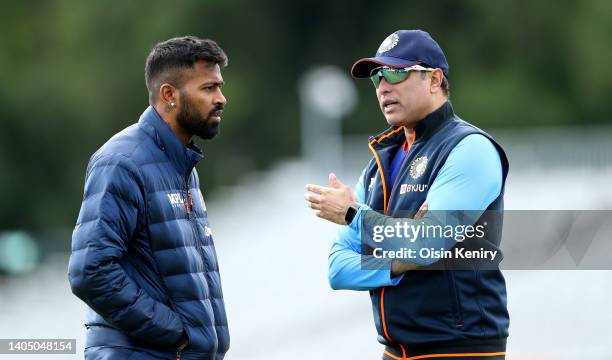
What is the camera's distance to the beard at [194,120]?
230 inches

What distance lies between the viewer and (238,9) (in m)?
33.0

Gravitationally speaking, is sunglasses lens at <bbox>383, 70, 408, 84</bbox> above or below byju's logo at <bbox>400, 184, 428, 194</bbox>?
above

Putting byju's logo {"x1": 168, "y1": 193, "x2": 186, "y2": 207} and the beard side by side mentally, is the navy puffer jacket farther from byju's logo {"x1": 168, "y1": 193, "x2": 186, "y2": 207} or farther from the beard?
the beard

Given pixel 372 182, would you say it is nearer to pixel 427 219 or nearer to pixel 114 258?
pixel 427 219

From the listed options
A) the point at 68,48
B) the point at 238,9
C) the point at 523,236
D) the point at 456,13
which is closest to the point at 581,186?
the point at 523,236

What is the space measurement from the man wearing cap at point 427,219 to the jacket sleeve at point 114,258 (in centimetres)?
79

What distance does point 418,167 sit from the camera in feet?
18.3

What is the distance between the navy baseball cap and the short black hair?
0.73m

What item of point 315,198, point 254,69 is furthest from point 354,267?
point 254,69

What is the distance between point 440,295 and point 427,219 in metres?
0.34

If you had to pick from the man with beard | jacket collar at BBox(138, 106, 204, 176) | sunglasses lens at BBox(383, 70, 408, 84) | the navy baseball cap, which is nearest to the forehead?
the man with beard

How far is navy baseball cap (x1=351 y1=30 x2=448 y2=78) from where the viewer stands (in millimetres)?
5691

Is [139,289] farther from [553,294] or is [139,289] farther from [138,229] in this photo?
[553,294]

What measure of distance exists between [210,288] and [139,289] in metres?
0.40
